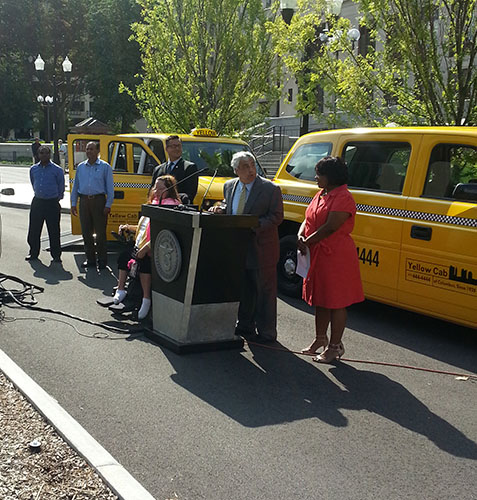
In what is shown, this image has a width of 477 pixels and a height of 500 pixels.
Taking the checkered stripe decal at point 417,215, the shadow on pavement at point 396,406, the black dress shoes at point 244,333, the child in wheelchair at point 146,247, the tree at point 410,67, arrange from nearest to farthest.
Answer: the shadow on pavement at point 396,406 → the checkered stripe decal at point 417,215 → the black dress shoes at point 244,333 → the child in wheelchair at point 146,247 → the tree at point 410,67

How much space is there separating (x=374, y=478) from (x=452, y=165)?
3.73 metres

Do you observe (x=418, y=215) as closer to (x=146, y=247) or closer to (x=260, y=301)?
(x=260, y=301)

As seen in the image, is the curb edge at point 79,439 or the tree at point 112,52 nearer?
the curb edge at point 79,439

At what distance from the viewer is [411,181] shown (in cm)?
675

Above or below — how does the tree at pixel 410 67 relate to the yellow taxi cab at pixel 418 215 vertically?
above

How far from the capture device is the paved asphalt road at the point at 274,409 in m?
3.72

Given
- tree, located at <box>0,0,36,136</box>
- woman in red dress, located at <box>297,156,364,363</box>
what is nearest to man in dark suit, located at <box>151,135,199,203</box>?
woman in red dress, located at <box>297,156,364,363</box>

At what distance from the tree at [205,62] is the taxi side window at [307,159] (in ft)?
35.2

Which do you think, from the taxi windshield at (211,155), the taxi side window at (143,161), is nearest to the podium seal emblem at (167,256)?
the taxi windshield at (211,155)

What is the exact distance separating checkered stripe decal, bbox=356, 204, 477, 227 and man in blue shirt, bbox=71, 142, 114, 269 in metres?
4.22

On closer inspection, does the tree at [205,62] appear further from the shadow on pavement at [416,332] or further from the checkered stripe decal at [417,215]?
the checkered stripe decal at [417,215]

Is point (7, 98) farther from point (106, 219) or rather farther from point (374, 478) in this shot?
point (374, 478)

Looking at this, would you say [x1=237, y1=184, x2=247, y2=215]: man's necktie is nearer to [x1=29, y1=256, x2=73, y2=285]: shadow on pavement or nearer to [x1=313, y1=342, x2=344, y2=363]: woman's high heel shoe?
[x1=313, y1=342, x2=344, y2=363]: woman's high heel shoe

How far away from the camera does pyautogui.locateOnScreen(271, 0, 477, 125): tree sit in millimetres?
10297
